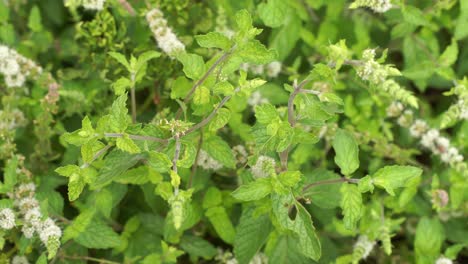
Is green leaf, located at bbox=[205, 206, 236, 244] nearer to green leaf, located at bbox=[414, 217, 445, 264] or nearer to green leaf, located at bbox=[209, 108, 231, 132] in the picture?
green leaf, located at bbox=[209, 108, 231, 132]

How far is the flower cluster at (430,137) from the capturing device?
1930 millimetres

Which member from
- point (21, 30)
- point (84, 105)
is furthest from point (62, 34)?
point (84, 105)

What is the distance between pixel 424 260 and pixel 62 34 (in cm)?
→ 173

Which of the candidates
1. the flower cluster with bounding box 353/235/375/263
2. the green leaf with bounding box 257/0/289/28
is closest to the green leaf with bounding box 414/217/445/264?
the flower cluster with bounding box 353/235/375/263

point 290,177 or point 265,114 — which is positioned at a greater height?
point 265,114

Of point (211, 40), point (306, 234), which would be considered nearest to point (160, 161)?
point (211, 40)

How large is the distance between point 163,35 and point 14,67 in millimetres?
514

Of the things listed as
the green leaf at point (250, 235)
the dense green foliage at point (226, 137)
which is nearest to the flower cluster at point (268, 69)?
the dense green foliage at point (226, 137)

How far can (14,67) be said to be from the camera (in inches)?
73.8

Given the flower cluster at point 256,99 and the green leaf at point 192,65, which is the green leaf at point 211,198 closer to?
the flower cluster at point 256,99

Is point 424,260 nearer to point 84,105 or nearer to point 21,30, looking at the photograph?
point 84,105

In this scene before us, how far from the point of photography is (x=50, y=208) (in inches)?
68.2

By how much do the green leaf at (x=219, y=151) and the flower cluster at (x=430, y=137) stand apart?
0.74 meters

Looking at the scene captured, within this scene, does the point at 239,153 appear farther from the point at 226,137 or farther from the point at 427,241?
the point at 427,241
